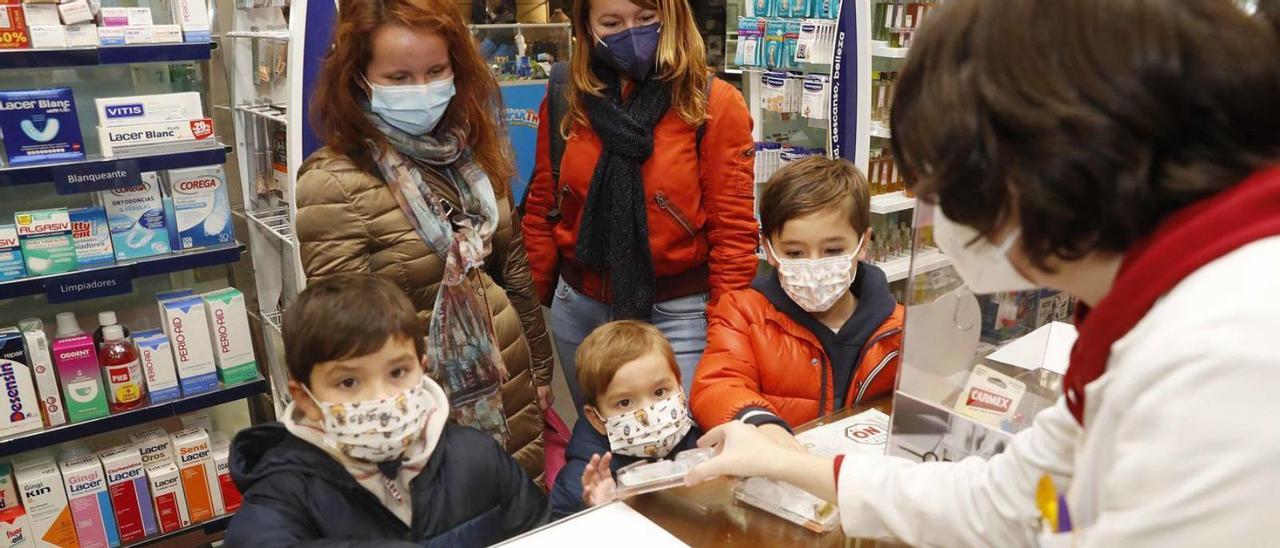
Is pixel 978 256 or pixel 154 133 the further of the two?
pixel 154 133

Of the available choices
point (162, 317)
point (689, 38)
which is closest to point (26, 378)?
point (162, 317)

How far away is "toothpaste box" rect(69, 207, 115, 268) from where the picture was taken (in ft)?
8.37

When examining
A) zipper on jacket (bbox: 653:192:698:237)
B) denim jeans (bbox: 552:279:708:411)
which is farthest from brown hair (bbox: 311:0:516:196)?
denim jeans (bbox: 552:279:708:411)

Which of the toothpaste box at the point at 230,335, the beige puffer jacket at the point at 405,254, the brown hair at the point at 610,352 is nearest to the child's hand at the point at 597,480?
the brown hair at the point at 610,352

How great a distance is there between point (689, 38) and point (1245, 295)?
6.23 feet

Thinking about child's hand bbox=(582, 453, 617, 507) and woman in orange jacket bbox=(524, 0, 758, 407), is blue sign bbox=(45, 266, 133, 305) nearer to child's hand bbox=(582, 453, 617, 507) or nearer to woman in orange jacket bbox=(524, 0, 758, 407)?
woman in orange jacket bbox=(524, 0, 758, 407)

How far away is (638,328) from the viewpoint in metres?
1.84

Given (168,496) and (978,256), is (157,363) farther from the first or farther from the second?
(978,256)

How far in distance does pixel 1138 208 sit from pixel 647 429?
1154 mm

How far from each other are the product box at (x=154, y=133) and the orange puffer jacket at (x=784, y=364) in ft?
5.90

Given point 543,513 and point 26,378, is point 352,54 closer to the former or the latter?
point 543,513

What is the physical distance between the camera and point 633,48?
2.25 metres

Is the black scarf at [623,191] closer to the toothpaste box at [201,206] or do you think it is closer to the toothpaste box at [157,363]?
the toothpaste box at [201,206]

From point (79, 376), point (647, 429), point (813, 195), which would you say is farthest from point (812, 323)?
point (79, 376)
